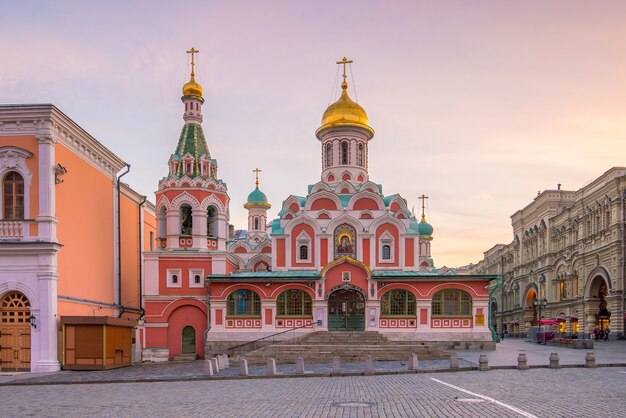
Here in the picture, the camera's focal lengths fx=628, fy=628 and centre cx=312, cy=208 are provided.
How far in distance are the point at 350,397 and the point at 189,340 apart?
63.5 ft

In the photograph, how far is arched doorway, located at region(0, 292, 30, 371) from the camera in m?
23.4

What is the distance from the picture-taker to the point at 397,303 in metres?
32.7

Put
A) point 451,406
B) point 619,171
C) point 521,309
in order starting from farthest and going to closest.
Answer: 1. point 521,309
2. point 619,171
3. point 451,406

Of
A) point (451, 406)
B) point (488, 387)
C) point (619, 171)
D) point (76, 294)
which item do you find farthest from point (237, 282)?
point (619, 171)

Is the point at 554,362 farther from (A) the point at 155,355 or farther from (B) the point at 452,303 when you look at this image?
(A) the point at 155,355

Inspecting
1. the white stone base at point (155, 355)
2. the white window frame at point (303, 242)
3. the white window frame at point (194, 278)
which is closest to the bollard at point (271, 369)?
the white stone base at point (155, 355)

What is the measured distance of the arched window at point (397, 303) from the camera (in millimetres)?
32562

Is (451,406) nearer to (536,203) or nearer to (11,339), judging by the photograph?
(11,339)

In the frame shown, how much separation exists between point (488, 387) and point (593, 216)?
3713cm

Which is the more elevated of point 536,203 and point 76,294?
point 536,203

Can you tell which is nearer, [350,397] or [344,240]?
[350,397]

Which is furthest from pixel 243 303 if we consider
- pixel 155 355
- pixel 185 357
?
pixel 155 355

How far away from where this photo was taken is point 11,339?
2347 centimetres

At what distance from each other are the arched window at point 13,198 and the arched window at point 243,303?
11793 mm
